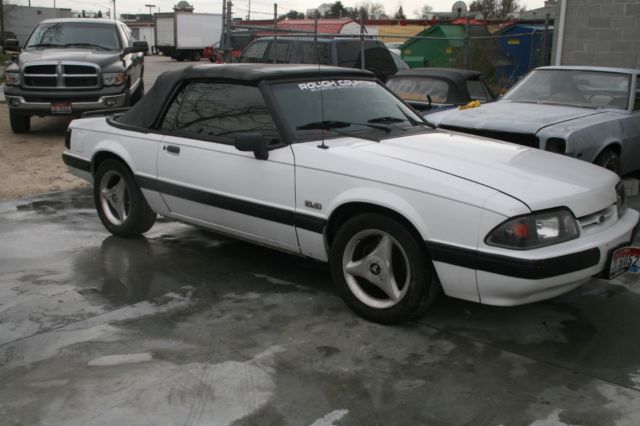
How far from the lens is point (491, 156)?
14.2 ft

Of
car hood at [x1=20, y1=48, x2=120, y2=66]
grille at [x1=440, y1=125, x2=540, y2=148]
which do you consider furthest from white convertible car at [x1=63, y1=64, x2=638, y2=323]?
car hood at [x1=20, y1=48, x2=120, y2=66]

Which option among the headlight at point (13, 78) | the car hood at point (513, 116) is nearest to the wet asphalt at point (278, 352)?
the car hood at point (513, 116)

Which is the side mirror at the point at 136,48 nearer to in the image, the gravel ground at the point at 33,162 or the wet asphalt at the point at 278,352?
the gravel ground at the point at 33,162

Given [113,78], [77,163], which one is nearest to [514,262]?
[77,163]

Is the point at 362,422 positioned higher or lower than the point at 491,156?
lower

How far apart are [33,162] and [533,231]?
7914 millimetres

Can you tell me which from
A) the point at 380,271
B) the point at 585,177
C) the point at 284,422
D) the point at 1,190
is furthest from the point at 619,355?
the point at 1,190

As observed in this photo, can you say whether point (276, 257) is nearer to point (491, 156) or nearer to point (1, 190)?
point (491, 156)

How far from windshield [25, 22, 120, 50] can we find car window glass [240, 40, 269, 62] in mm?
2633

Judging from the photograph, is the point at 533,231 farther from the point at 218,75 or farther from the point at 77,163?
the point at 77,163

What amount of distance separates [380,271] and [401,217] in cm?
36

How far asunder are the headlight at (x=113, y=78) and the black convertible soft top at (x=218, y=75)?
590 centimetres

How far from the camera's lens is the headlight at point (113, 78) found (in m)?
11.4

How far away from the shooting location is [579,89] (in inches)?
300
